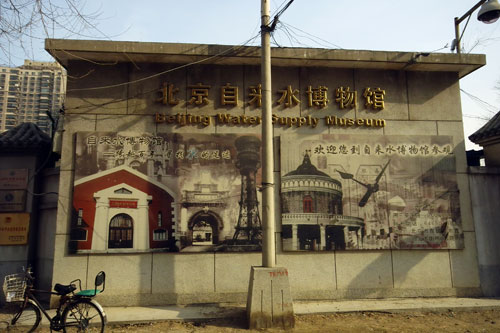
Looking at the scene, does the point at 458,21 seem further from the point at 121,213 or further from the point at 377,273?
the point at 121,213

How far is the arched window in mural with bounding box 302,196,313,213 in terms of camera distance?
309 inches

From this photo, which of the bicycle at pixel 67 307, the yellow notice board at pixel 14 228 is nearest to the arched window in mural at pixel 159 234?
the bicycle at pixel 67 307

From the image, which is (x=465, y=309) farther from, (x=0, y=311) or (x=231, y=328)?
(x=0, y=311)

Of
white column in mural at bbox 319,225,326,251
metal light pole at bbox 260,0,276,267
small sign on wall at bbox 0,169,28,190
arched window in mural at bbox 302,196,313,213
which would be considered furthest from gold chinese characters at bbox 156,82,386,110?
small sign on wall at bbox 0,169,28,190

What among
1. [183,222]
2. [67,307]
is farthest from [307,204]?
[67,307]

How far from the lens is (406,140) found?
8414 mm

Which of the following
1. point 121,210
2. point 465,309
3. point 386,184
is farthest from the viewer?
point 386,184

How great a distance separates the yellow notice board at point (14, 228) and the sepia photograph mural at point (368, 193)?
6068 millimetres

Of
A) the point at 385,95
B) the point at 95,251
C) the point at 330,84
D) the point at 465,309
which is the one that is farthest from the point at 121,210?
the point at 465,309

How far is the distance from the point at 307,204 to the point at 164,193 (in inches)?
130

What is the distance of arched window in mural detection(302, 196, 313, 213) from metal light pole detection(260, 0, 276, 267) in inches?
64.3

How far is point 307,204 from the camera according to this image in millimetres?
7887

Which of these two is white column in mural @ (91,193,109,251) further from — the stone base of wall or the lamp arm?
the lamp arm

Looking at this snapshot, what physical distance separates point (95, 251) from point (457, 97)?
31.5 ft
